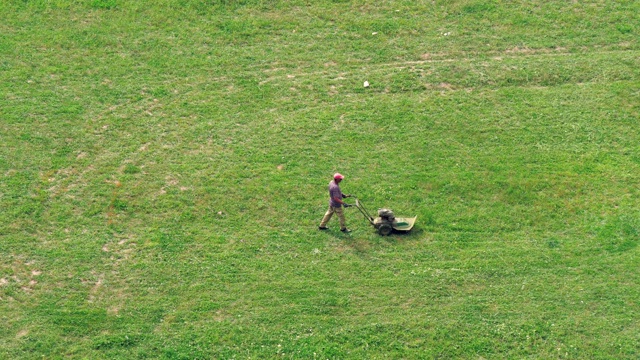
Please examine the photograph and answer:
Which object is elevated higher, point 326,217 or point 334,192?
point 334,192

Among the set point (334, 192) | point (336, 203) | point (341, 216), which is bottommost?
point (341, 216)

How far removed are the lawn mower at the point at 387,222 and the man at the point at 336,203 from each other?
1.66 ft

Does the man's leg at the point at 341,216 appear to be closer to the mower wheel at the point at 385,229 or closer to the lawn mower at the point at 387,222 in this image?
the lawn mower at the point at 387,222

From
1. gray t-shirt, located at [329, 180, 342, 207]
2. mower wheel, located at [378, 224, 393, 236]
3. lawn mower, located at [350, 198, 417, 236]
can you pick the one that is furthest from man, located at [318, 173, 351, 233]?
mower wheel, located at [378, 224, 393, 236]

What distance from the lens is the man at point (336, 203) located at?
784 inches

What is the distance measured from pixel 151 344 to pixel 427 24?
55.9 feet

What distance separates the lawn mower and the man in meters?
0.51

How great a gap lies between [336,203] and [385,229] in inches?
63.5

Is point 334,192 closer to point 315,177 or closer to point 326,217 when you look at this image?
point 326,217

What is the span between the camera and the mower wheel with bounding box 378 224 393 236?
2030 centimetres

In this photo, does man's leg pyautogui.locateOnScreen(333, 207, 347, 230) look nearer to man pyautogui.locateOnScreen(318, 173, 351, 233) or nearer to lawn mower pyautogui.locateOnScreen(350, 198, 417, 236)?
man pyautogui.locateOnScreen(318, 173, 351, 233)

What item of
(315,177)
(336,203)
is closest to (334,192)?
(336,203)

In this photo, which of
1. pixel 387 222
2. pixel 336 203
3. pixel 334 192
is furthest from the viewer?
pixel 387 222

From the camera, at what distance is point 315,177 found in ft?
73.3
